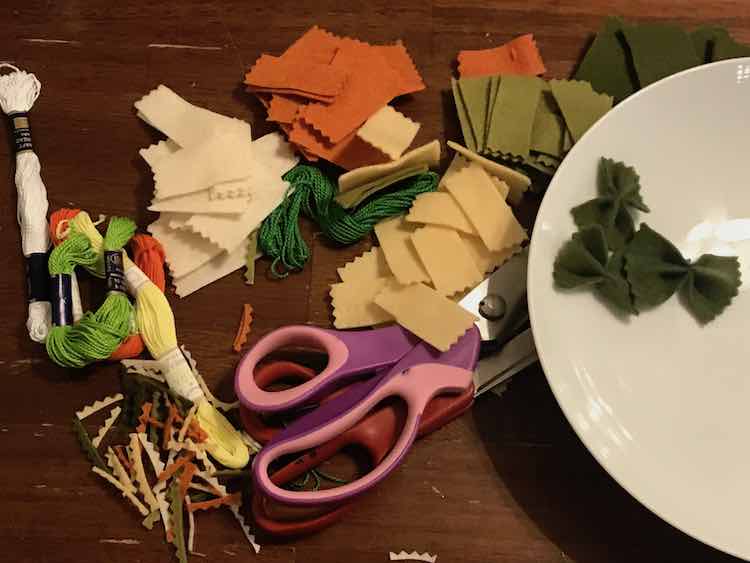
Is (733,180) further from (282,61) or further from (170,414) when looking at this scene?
(170,414)

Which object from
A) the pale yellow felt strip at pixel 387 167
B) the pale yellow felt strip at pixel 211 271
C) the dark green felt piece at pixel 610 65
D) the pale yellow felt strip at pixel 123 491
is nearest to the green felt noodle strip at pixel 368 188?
the pale yellow felt strip at pixel 387 167

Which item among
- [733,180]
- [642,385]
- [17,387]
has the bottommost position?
[17,387]

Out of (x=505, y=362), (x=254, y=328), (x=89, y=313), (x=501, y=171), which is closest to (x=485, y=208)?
(x=501, y=171)

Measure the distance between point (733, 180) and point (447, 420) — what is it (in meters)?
0.34

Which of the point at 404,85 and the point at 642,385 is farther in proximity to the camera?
the point at 404,85

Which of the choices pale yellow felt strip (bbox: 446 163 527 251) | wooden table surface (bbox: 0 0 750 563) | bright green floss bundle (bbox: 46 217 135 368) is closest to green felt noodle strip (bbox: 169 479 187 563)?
wooden table surface (bbox: 0 0 750 563)

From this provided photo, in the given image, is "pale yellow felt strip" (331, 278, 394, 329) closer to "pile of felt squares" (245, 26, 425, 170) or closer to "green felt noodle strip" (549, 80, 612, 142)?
"pile of felt squares" (245, 26, 425, 170)

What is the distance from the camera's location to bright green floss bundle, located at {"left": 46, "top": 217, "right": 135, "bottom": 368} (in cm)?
66

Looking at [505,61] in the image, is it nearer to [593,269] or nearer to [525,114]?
[525,114]

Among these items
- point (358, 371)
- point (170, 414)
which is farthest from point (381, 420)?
point (170, 414)

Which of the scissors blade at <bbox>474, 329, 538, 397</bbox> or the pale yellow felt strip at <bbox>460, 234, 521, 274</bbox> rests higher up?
the pale yellow felt strip at <bbox>460, 234, 521, 274</bbox>

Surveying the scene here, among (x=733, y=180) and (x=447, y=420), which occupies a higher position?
(x=733, y=180)

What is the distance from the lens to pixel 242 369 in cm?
61

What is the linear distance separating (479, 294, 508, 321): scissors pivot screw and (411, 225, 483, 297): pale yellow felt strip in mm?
27
